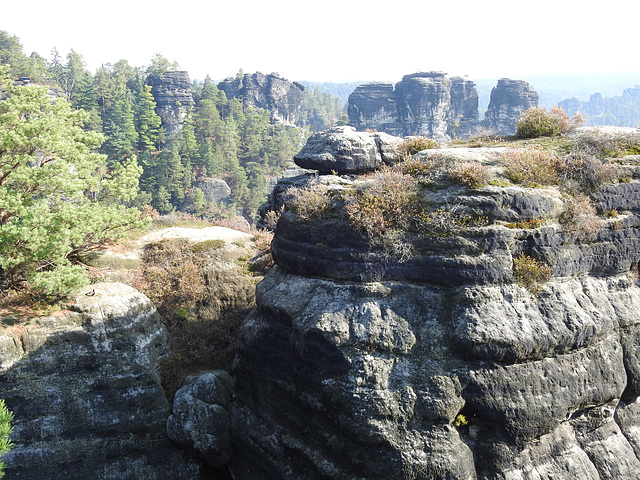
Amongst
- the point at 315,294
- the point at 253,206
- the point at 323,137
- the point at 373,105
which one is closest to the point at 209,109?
the point at 253,206

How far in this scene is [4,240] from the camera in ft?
38.9

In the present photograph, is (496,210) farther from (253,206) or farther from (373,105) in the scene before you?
(373,105)

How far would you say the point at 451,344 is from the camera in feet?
32.4

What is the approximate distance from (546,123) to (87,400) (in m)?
18.0

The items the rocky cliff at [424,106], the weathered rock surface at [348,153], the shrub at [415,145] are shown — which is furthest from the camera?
the rocky cliff at [424,106]

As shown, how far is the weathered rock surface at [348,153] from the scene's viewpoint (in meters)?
16.8

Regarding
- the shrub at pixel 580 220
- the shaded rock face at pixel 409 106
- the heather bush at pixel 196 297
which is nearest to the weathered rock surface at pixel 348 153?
the heather bush at pixel 196 297

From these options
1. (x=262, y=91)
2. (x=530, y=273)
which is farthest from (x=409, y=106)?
(x=530, y=273)

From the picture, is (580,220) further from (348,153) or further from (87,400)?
(87,400)

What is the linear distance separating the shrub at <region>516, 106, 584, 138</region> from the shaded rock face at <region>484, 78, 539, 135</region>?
110022 mm

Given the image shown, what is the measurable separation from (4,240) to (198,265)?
23.5ft

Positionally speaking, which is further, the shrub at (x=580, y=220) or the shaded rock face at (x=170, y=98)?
the shaded rock face at (x=170, y=98)

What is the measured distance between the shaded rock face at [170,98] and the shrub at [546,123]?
315 ft

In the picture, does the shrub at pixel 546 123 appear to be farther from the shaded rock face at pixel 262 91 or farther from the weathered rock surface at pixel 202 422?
the shaded rock face at pixel 262 91
